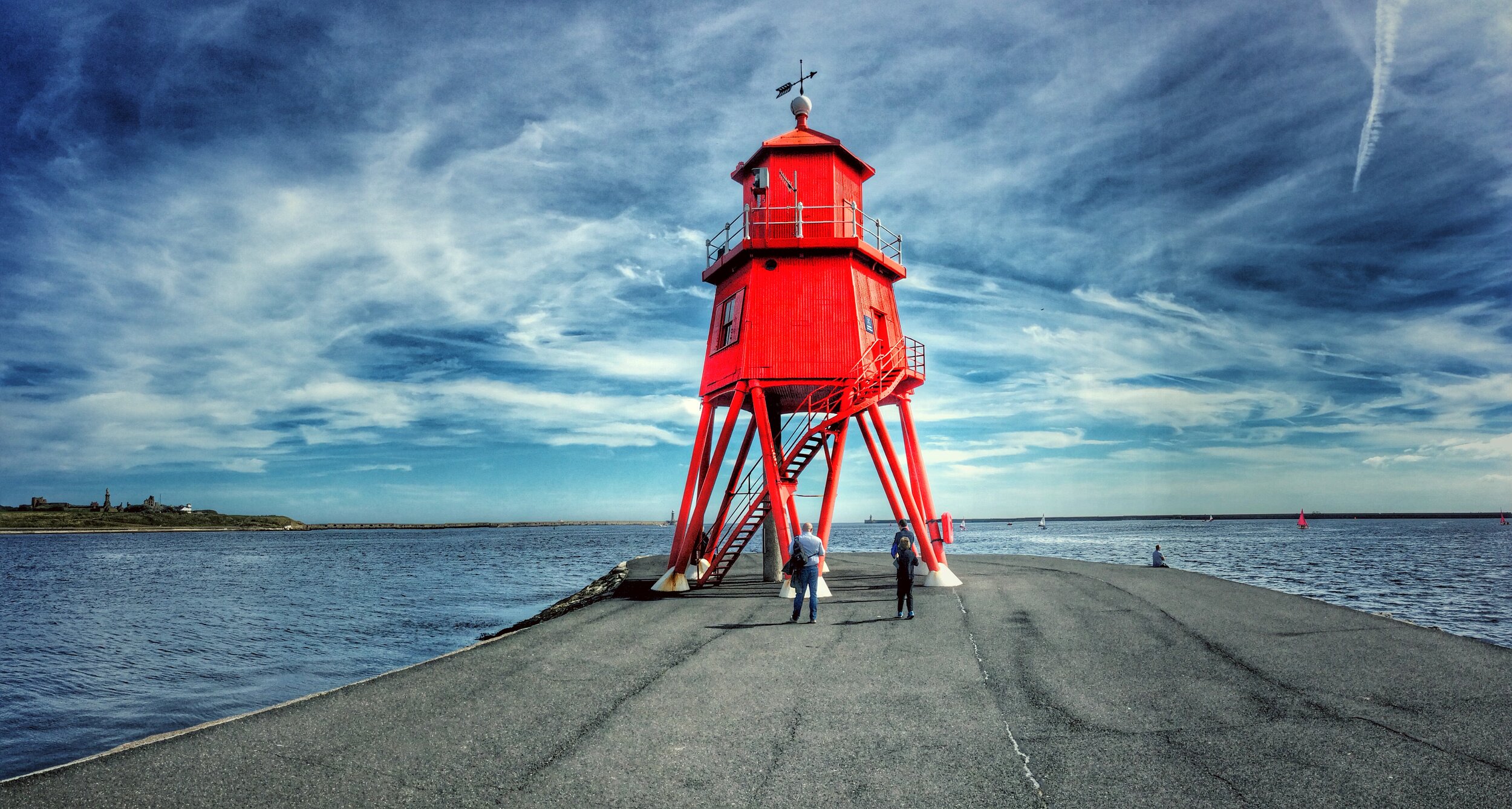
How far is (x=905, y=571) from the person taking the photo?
49.6 ft

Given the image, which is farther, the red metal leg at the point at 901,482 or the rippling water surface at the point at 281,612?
the red metal leg at the point at 901,482

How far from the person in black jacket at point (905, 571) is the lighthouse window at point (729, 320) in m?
7.40

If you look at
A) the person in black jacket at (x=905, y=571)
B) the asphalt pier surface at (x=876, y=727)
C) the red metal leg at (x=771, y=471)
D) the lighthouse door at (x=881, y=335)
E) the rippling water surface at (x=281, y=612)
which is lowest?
the rippling water surface at (x=281, y=612)

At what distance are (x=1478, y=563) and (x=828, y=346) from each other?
55131mm

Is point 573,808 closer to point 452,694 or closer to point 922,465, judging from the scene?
point 452,694

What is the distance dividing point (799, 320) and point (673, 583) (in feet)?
26.5

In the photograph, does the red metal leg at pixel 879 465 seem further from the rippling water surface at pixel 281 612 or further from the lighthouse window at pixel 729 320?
the rippling water surface at pixel 281 612

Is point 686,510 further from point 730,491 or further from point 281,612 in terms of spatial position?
point 281,612

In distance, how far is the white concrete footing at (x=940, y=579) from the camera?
21078mm

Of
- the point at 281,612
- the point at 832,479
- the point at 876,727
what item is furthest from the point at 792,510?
the point at 281,612

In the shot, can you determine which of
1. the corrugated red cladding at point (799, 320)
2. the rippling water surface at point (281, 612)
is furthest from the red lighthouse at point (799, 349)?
the rippling water surface at point (281, 612)

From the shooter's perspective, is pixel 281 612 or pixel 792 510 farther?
pixel 281 612

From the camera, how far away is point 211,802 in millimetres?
6594

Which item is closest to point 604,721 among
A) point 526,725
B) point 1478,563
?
point 526,725
